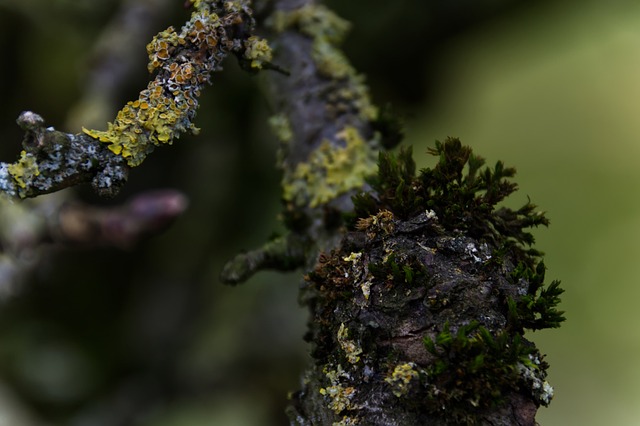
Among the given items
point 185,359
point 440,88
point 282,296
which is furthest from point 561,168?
point 185,359

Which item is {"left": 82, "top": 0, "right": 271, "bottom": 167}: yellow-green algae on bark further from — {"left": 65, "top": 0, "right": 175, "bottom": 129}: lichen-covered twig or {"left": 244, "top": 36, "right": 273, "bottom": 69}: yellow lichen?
{"left": 65, "top": 0, "right": 175, "bottom": 129}: lichen-covered twig

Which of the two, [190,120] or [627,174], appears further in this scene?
[627,174]

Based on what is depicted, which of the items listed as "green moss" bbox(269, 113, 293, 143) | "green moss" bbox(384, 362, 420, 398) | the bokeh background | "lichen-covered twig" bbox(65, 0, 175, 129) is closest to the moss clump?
"green moss" bbox(384, 362, 420, 398)

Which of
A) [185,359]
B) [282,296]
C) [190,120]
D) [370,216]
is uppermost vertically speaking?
[282,296]

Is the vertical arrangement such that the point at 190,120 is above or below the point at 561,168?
below

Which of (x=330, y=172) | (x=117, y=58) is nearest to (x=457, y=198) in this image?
(x=330, y=172)

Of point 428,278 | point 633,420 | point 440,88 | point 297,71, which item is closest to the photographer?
point 428,278

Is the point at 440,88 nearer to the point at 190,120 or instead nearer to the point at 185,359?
the point at 185,359
